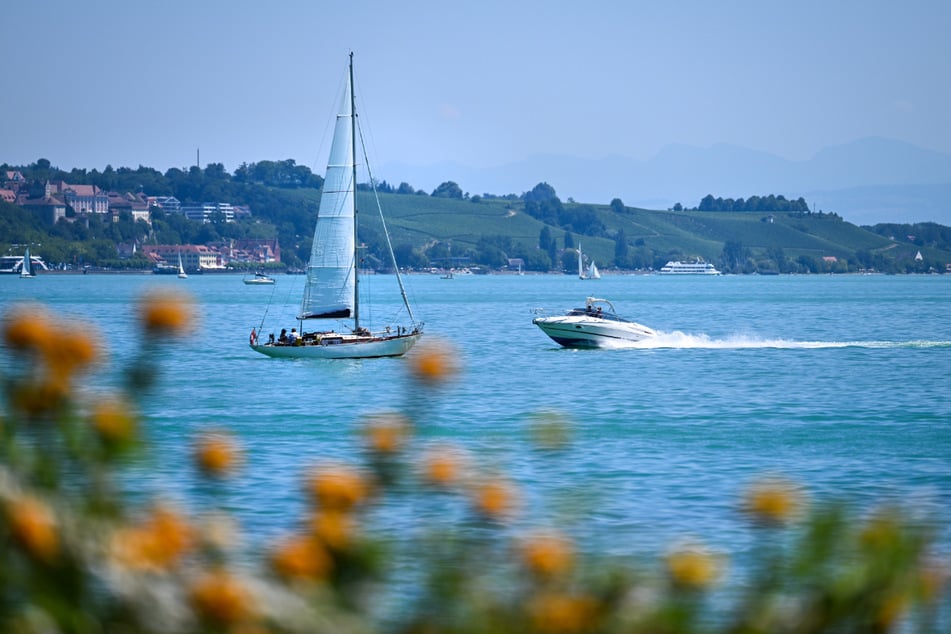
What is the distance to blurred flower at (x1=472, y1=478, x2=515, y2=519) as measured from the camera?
12.6ft

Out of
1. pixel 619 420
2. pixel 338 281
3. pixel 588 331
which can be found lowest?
pixel 619 420

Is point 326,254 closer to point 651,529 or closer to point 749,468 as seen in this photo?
point 749,468

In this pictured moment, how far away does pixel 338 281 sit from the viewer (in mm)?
52750

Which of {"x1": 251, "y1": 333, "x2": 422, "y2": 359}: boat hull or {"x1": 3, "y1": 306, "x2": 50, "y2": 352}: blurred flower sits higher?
{"x1": 3, "y1": 306, "x2": 50, "y2": 352}: blurred flower

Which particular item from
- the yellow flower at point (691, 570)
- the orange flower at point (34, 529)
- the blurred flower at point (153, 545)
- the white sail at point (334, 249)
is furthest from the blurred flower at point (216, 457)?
the white sail at point (334, 249)

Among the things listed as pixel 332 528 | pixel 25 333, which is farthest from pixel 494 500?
pixel 25 333

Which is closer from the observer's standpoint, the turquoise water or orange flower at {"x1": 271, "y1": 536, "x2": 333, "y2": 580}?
orange flower at {"x1": 271, "y1": 536, "x2": 333, "y2": 580}

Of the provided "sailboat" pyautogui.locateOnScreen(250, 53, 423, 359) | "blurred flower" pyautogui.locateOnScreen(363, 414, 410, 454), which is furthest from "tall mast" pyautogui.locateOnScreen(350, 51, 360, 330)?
"blurred flower" pyautogui.locateOnScreen(363, 414, 410, 454)

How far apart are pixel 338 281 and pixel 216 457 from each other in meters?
49.3

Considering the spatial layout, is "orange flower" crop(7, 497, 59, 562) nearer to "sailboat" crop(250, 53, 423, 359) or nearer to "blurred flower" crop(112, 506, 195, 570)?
"blurred flower" crop(112, 506, 195, 570)

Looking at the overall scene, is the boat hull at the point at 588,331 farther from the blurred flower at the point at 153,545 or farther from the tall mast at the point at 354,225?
the blurred flower at the point at 153,545

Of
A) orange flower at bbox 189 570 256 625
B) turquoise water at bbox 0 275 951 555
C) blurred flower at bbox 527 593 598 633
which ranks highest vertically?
orange flower at bbox 189 570 256 625

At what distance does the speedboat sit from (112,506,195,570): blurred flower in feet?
178

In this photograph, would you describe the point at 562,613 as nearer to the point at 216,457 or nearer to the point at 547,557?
the point at 547,557
